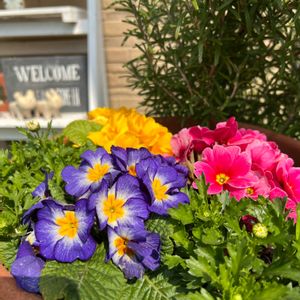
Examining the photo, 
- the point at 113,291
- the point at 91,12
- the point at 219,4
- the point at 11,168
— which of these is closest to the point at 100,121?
the point at 11,168

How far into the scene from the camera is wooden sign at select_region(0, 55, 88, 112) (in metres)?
1.67

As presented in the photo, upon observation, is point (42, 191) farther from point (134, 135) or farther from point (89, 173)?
point (134, 135)

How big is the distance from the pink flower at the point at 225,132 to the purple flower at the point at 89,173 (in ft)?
0.64

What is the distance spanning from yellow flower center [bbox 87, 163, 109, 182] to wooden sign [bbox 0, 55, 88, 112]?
112 cm

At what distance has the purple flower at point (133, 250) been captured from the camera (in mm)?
510

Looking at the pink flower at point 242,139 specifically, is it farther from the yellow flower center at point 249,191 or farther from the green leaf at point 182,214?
the green leaf at point 182,214

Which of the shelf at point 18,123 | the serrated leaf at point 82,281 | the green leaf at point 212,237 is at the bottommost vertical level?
the shelf at point 18,123

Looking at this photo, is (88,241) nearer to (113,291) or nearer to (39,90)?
(113,291)

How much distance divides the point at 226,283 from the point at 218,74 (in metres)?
0.58

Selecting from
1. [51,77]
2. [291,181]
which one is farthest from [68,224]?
[51,77]

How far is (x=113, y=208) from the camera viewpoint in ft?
1.79

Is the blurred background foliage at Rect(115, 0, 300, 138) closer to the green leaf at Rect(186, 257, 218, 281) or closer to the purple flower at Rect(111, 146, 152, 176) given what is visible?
the purple flower at Rect(111, 146, 152, 176)

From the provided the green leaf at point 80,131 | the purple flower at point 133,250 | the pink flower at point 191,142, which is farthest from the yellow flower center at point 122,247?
the green leaf at point 80,131

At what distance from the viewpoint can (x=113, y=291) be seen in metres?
0.49
